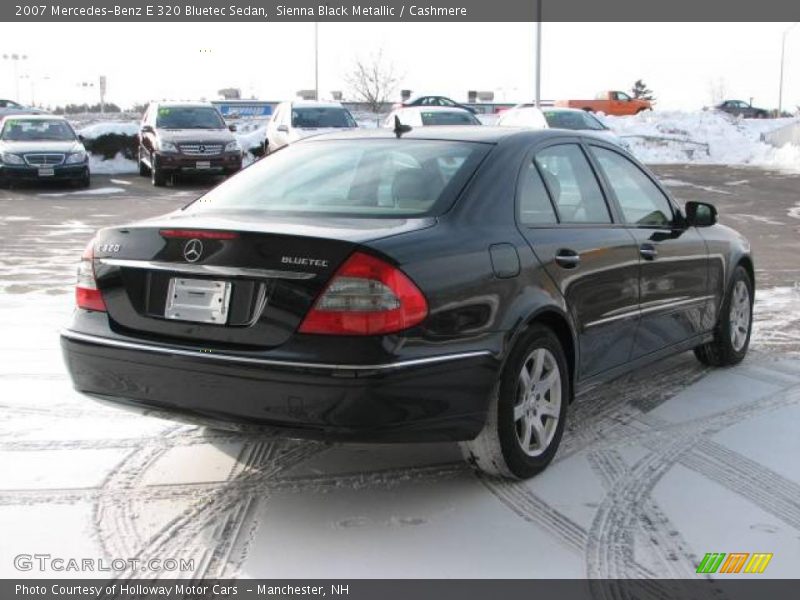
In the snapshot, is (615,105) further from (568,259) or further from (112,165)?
(568,259)

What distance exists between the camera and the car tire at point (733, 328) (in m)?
5.90

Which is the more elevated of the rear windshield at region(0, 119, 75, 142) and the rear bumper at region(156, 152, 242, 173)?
the rear windshield at region(0, 119, 75, 142)

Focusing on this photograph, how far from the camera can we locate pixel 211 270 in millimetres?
3547

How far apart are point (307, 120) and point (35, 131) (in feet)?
19.1

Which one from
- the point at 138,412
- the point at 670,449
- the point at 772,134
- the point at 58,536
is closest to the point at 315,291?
the point at 138,412

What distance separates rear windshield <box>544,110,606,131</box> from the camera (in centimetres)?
2164

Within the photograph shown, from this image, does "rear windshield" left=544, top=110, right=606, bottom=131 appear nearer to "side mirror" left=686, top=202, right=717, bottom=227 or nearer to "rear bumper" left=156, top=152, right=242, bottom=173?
"rear bumper" left=156, top=152, right=242, bottom=173

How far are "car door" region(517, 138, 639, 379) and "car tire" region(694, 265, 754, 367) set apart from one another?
4.34 ft

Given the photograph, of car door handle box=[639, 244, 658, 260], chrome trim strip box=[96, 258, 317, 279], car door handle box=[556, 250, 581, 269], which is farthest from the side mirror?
chrome trim strip box=[96, 258, 317, 279]

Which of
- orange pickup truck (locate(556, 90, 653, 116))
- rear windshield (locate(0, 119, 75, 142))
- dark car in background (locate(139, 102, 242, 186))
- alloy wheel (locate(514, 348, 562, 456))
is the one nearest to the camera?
alloy wheel (locate(514, 348, 562, 456))

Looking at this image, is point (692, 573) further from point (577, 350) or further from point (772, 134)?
point (772, 134)

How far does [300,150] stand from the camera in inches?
190

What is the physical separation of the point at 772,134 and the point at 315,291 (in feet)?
106

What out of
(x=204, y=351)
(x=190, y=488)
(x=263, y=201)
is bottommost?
(x=190, y=488)
